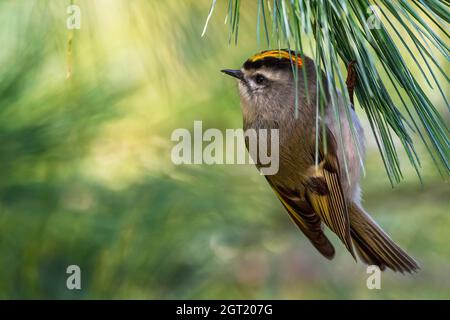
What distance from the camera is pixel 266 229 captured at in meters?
1.56

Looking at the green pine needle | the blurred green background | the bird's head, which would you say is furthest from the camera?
the bird's head

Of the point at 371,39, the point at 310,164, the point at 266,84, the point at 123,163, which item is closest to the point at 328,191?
the point at 310,164

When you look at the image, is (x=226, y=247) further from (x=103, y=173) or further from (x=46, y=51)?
(x=46, y=51)

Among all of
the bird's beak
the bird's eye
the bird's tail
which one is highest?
the bird's eye

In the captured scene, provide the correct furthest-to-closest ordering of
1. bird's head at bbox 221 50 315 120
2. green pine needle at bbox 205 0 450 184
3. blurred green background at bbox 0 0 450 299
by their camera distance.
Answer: bird's head at bbox 221 50 315 120
blurred green background at bbox 0 0 450 299
green pine needle at bbox 205 0 450 184

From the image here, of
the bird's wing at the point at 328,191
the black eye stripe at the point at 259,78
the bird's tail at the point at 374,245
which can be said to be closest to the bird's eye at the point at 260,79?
the black eye stripe at the point at 259,78

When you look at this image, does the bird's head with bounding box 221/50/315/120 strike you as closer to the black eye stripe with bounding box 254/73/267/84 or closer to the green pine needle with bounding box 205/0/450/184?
the black eye stripe with bounding box 254/73/267/84

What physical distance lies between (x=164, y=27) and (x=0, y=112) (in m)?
0.38

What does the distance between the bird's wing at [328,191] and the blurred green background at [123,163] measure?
0.10 meters

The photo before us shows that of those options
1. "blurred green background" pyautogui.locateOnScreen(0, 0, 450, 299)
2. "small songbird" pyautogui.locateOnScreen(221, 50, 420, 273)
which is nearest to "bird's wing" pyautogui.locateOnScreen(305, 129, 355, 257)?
"small songbird" pyautogui.locateOnScreen(221, 50, 420, 273)

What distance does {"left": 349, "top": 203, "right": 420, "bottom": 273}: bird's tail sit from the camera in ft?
4.75

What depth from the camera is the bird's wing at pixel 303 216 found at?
1458 mm

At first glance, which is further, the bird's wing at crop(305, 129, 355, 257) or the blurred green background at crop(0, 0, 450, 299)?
the bird's wing at crop(305, 129, 355, 257)
